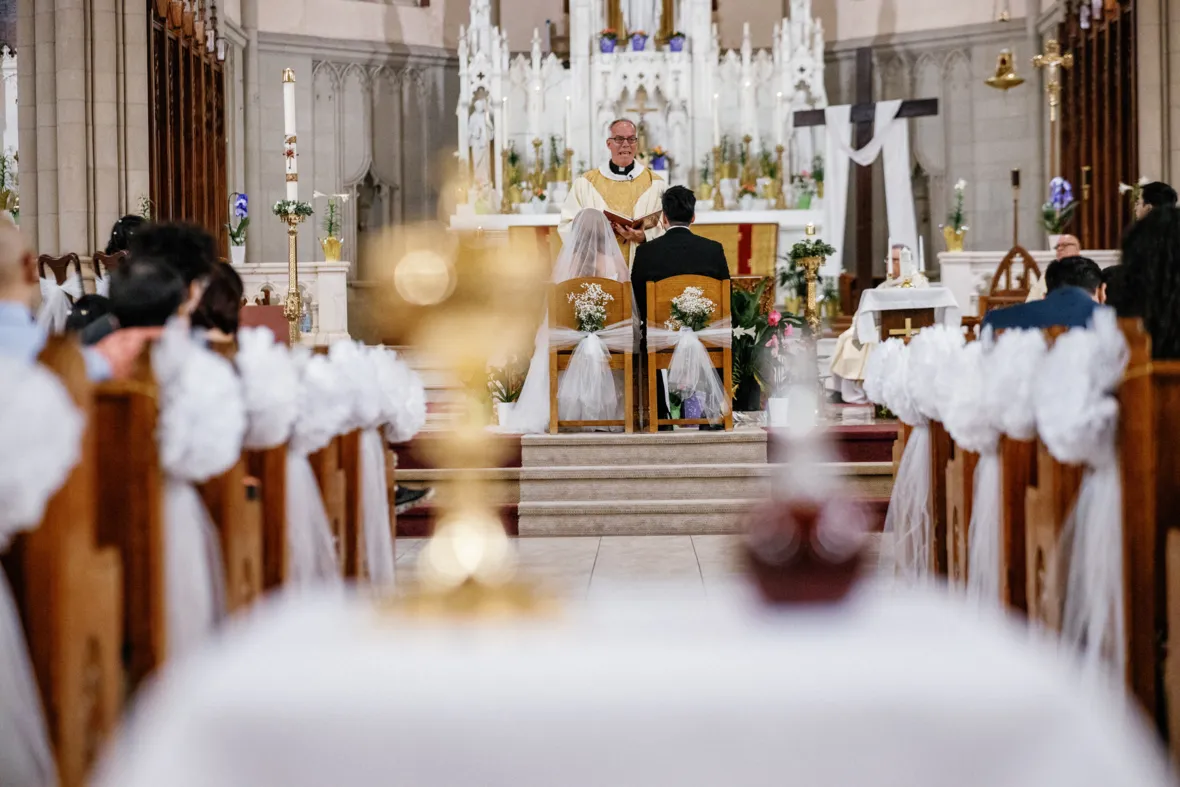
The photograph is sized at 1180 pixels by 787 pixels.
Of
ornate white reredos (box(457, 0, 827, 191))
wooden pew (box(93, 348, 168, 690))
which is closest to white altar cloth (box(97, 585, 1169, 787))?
wooden pew (box(93, 348, 168, 690))

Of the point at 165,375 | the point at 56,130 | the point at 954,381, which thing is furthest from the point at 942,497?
the point at 56,130

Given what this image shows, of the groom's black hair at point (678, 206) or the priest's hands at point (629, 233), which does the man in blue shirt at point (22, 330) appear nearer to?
the groom's black hair at point (678, 206)

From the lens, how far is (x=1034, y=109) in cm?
1476

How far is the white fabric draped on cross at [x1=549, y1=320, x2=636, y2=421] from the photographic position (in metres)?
7.69

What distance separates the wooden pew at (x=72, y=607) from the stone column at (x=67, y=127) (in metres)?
8.72

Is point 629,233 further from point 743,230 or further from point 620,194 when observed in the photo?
point 743,230

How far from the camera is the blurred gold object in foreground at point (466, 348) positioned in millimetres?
1890

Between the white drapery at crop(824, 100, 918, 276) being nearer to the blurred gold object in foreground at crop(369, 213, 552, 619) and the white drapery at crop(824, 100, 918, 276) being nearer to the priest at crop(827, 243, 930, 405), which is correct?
the priest at crop(827, 243, 930, 405)

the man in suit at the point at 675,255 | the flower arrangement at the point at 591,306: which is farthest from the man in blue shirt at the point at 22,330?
the man in suit at the point at 675,255

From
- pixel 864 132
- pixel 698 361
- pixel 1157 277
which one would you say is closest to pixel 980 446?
pixel 1157 277

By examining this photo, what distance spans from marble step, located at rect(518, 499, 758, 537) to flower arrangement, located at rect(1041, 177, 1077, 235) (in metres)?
6.48

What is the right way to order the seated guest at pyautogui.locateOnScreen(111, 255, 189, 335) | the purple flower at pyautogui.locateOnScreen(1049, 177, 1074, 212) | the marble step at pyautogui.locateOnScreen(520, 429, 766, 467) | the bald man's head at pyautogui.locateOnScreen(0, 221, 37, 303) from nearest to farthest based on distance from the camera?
the bald man's head at pyautogui.locateOnScreen(0, 221, 37, 303)
the seated guest at pyautogui.locateOnScreen(111, 255, 189, 335)
the marble step at pyautogui.locateOnScreen(520, 429, 766, 467)
the purple flower at pyautogui.locateOnScreen(1049, 177, 1074, 212)

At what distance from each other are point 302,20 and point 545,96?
2.91m

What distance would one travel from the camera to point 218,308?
13.1 feet
